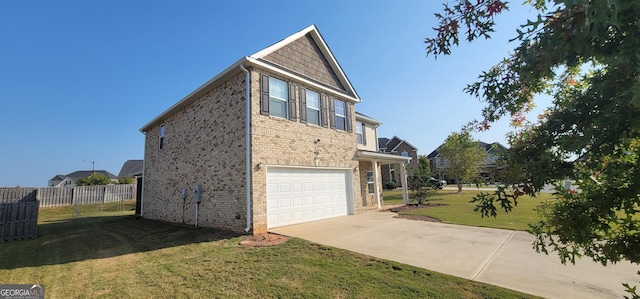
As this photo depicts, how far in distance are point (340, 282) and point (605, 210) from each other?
376 cm

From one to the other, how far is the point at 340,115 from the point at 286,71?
152 inches

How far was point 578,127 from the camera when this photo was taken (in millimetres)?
1938

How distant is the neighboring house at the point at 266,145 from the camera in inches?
374

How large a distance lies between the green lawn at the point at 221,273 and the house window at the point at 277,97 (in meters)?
4.77

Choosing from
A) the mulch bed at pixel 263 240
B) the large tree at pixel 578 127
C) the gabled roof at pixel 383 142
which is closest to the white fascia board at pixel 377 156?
the mulch bed at pixel 263 240

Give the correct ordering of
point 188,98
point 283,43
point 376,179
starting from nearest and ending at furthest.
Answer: point 283,43 → point 188,98 → point 376,179

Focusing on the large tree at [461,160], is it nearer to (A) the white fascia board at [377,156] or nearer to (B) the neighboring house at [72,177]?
(A) the white fascia board at [377,156]

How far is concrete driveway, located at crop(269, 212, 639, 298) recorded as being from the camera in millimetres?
4441

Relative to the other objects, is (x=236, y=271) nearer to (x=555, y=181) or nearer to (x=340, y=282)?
(x=340, y=282)

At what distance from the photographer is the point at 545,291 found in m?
4.18

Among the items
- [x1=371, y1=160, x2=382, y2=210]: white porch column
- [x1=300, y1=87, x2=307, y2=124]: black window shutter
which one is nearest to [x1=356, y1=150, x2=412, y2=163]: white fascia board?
[x1=371, y1=160, x2=382, y2=210]: white porch column

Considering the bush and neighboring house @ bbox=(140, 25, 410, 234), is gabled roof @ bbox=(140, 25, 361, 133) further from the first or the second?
the bush

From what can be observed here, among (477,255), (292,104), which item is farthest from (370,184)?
(477,255)

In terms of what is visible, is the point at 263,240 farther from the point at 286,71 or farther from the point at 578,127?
the point at 578,127
